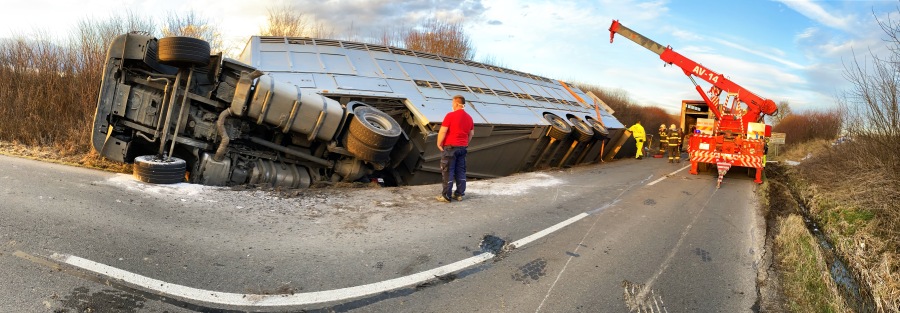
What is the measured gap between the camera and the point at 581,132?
12719 mm

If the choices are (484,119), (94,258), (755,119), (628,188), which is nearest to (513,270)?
(94,258)

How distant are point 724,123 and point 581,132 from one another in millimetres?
4159

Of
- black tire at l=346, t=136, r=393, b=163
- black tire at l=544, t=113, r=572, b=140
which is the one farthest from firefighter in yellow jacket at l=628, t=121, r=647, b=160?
black tire at l=346, t=136, r=393, b=163

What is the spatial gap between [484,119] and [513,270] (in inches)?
249

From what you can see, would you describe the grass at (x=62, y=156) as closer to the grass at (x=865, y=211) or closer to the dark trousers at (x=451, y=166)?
the dark trousers at (x=451, y=166)

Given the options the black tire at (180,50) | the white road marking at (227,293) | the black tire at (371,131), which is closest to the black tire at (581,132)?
the black tire at (371,131)

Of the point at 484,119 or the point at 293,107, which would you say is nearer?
the point at 293,107

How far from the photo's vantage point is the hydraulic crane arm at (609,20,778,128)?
552 inches

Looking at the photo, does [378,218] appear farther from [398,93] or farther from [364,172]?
[398,93]

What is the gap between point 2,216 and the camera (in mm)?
3947

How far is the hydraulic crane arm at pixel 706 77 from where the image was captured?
1402 centimetres

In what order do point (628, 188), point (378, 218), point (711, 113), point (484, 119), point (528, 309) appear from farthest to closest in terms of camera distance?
point (711, 113) < point (484, 119) < point (628, 188) < point (378, 218) < point (528, 309)

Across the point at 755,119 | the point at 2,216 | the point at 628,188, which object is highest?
the point at 755,119

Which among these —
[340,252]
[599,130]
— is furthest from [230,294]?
[599,130]
